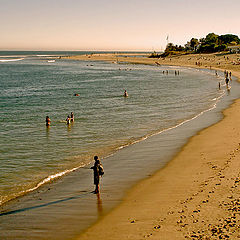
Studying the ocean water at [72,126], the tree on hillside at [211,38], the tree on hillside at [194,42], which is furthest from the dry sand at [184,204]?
the tree on hillside at [194,42]

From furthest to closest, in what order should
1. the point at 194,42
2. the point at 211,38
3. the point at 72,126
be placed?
1. the point at 194,42
2. the point at 211,38
3. the point at 72,126

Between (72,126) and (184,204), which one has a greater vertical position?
(184,204)

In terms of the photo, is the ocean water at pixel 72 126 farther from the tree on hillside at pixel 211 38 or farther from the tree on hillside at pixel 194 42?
the tree on hillside at pixel 194 42

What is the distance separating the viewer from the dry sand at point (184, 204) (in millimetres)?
9070

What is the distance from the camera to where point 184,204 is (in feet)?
35.7

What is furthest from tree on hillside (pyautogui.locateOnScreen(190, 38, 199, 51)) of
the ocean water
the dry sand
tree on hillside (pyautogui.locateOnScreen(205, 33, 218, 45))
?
the dry sand

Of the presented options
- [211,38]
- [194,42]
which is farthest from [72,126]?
[194,42]

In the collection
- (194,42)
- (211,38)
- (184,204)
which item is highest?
(211,38)

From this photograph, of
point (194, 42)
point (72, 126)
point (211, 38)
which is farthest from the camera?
point (194, 42)

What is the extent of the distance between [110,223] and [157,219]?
4.90ft

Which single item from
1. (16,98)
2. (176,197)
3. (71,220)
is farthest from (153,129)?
(16,98)

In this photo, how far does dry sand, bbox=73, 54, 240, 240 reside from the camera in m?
9.07

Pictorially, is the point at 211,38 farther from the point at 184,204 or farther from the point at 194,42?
the point at 184,204

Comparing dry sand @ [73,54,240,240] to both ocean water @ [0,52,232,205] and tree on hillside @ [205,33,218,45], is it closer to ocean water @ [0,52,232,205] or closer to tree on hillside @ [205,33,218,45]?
ocean water @ [0,52,232,205]
